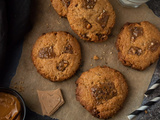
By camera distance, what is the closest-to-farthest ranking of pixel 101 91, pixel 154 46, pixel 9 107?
1. pixel 9 107
2. pixel 101 91
3. pixel 154 46

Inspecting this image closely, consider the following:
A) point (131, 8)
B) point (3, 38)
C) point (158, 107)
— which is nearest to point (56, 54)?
point (3, 38)

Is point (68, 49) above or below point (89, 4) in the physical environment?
below

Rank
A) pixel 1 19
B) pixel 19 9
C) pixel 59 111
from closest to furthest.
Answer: pixel 1 19, pixel 19 9, pixel 59 111

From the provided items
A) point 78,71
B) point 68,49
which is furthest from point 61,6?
point 78,71

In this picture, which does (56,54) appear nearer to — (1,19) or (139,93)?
(1,19)

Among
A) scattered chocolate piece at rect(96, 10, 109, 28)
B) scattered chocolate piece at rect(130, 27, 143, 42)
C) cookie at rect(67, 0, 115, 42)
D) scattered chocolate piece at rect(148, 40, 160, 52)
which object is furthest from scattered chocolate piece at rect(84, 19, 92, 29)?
scattered chocolate piece at rect(148, 40, 160, 52)

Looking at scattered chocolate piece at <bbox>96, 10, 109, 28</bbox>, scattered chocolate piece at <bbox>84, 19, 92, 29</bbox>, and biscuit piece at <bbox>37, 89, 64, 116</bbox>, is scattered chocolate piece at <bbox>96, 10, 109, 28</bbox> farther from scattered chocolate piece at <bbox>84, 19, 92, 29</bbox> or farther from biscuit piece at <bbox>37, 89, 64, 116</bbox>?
biscuit piece at <bbox>37, 89, 64, 116</bbox>

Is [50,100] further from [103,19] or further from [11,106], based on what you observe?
[103,19]

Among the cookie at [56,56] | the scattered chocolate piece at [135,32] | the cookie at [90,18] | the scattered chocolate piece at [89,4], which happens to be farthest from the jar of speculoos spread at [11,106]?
the scattered chocolate piece at [135,32]
